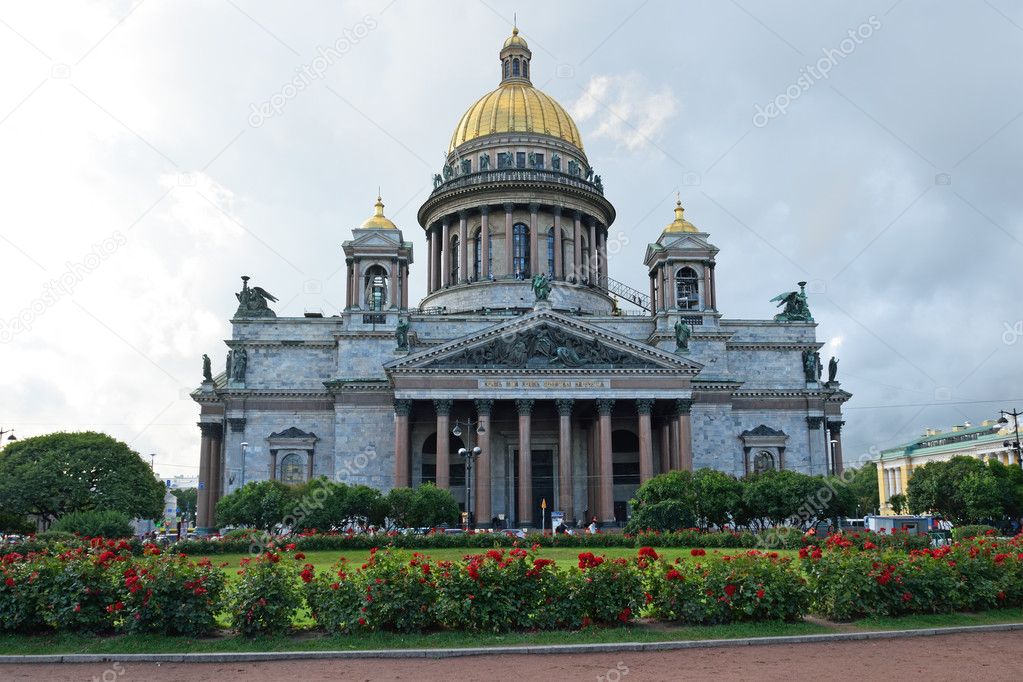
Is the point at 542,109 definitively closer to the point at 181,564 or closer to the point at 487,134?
the point at 487,134

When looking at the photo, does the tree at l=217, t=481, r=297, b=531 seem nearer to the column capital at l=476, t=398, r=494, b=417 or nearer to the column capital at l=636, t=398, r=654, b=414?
the column capital at l=476, t=398, r=494, b=417

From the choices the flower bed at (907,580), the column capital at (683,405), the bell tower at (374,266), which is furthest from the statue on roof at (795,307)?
the flower bed at (907,580)

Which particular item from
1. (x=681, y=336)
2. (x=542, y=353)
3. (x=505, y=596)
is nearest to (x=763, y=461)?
(x=681, y=336)

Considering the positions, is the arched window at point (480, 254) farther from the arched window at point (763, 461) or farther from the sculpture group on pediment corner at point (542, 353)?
the arched window at point (763, 461)

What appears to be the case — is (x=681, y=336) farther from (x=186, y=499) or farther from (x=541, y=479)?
(x=186, y=499)

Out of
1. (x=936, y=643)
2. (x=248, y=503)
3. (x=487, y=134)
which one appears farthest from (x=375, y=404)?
(x=936, y=643)

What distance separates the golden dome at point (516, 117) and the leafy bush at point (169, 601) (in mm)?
60750

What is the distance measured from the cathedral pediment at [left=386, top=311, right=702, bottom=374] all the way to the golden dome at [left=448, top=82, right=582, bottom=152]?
2616 centimetres

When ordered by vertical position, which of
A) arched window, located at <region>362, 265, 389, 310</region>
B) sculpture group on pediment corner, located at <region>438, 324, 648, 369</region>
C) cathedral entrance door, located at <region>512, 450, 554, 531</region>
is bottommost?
cathedral entrance door, located at <region>512, 450, 554, 531</region>

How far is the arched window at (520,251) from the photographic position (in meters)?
68.8

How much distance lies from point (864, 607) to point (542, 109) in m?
62.6

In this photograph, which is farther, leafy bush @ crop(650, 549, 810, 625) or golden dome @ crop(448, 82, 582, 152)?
golden dome @ crop(448, 82, 582, 152)

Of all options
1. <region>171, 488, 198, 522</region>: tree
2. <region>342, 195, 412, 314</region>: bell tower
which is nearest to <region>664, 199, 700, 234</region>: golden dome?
<region>342, 195, 412, 314</region>: bell tower

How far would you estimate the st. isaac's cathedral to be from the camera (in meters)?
52.1
